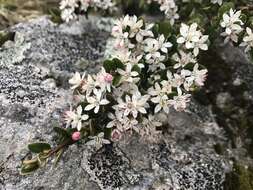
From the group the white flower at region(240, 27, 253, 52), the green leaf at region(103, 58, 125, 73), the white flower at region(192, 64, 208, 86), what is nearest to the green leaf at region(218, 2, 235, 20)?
the white flower at region(240, 27, 253, 52)

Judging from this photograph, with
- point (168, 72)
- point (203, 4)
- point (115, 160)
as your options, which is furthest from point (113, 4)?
point (115, 160)

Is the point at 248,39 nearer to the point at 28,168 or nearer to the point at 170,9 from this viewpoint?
the point at 170,9

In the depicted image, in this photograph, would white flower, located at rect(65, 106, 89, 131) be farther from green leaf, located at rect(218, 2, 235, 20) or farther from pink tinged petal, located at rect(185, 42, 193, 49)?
green leaf, located at rect(218, 2, 235, 20)

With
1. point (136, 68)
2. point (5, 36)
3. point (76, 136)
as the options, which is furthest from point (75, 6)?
point (76, 136)

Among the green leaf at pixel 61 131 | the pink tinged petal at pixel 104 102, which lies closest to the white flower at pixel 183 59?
the pink tinged petal at pixel 104 102

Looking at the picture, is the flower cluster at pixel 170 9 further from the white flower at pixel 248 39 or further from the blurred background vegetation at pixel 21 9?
the blurred background vegetation at pixel 21 9

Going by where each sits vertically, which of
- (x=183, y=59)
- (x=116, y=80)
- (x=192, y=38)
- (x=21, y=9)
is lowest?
(x=116, y=80)

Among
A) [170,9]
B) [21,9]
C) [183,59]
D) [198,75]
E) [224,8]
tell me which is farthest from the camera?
[21,9]

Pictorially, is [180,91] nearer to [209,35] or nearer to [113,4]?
[209,35]
